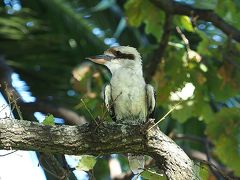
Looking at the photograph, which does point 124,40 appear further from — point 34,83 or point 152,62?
point 152,62

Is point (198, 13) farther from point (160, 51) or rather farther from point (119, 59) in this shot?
point (119, 59)

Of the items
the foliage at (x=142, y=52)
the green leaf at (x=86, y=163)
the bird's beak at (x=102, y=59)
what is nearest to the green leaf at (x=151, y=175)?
the green leaf at (x=86, y=163)

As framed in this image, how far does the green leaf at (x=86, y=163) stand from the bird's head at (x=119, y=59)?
1724 mm

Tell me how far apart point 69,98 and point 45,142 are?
521cm

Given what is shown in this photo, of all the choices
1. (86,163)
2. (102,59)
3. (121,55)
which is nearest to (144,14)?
(121,55)

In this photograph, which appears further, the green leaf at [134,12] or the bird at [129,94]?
the green leaf at [134,12]

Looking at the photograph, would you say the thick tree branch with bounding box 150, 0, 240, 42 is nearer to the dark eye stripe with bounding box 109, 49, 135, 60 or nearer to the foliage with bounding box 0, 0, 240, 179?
the foliage with bounding box 0, 0, 240, 179

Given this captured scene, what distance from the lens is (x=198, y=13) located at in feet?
25.8

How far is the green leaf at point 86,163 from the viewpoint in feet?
16.6

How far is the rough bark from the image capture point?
192 inches

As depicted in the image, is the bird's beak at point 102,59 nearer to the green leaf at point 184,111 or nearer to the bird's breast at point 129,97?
the bird's breast at point 129,97

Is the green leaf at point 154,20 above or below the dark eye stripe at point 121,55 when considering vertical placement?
below

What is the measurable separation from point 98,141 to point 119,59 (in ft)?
6.02

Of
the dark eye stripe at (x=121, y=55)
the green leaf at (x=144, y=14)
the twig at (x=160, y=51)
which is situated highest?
the dark eye stripe at (x=121, y=55)
